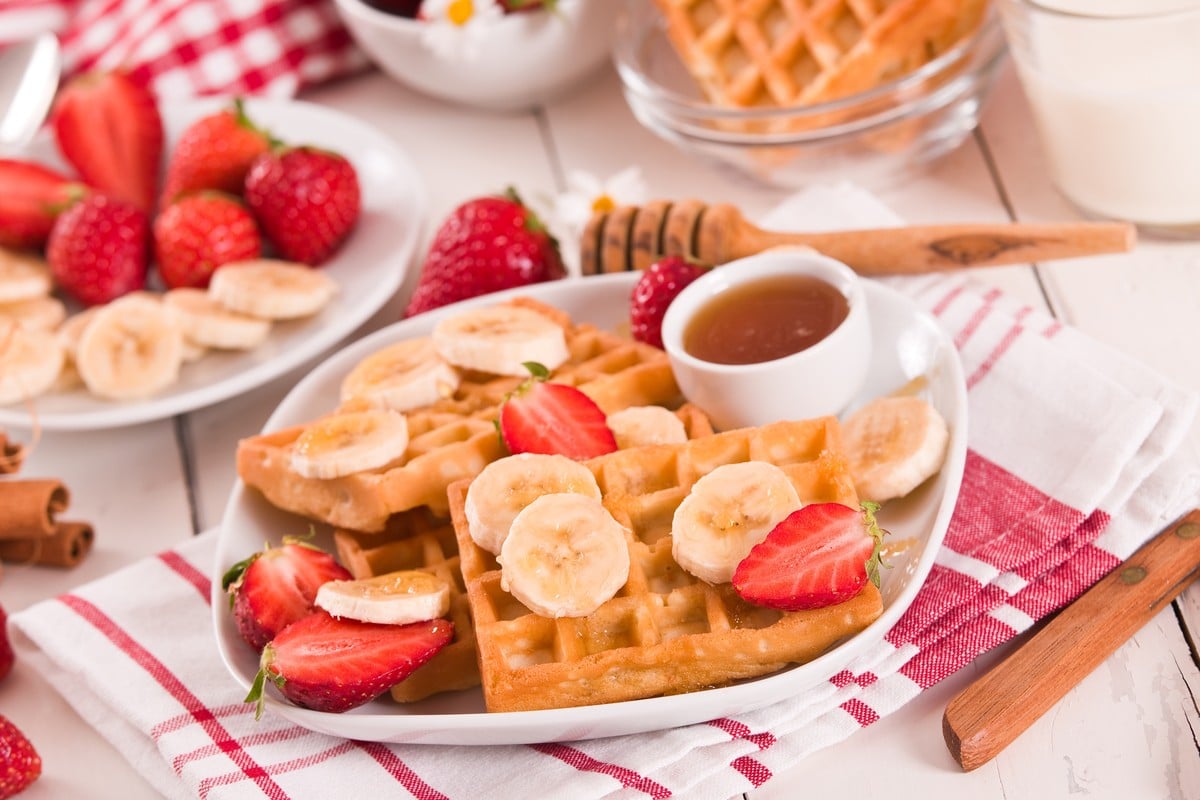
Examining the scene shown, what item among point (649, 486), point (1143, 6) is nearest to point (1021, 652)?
point (649, 486)

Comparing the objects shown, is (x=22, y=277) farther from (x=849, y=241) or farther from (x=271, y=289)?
(x=849, y=241)

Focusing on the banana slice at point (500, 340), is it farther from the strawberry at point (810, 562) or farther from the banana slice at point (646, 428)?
the strawberry at point (810, 562)

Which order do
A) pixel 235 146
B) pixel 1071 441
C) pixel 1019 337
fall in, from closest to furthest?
pixel 1071 441 < pixel 1019 337 < pixel 235 146

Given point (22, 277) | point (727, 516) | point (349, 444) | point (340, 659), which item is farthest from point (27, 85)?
point (727, 516)

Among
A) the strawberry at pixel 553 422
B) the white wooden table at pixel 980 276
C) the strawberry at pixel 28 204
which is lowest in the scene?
the white wooden table at pixel 980 276

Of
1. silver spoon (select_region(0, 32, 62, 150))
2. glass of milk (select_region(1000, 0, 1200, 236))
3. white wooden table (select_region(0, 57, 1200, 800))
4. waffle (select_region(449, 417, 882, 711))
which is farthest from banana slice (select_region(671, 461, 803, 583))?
silver spoon (select_region(0, 32, 62, 150))

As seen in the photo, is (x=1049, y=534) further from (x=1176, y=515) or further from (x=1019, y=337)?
(x=1019, y=337)

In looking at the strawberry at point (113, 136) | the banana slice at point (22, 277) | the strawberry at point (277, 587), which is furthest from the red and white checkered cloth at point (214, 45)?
the strawberry at point (277, 587)
